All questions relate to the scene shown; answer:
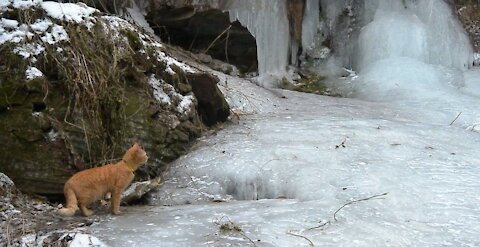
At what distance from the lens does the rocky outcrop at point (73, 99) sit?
3750 mm

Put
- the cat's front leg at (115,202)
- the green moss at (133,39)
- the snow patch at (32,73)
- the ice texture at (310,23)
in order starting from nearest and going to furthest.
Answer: the cat's front leg at (115,202)
the snow patch at (32,73)
the green moss at (133,39)
the ice texture at (310,23)

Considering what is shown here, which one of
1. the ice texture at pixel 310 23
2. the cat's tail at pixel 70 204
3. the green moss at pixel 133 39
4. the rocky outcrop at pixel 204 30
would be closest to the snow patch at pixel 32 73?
the green moss at pixel 133 39

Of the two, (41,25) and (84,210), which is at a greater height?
(41,25)

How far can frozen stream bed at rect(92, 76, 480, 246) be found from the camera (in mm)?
3061

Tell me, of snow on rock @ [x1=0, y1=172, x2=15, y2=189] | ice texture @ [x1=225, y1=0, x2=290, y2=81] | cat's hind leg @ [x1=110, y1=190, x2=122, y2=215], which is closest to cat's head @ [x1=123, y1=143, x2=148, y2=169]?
cat's hind leg @ [x1=110, y1=190, x2=122, y2=215]

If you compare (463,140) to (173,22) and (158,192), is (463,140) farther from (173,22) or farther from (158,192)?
(173,22)

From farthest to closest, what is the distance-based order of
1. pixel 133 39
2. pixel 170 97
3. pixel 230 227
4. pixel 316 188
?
pixel 170 97
pixel 133 39
pixel 316 188
pixel 230 227

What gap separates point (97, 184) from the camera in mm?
3256

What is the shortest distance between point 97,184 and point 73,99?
0.95 metres

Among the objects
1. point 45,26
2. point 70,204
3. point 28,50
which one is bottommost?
point 70,204

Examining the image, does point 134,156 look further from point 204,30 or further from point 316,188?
point 204,30

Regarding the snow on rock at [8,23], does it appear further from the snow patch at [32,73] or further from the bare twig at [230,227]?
the bare twig at [230,227]

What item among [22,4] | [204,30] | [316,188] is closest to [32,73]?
[22,4]

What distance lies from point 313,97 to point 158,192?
13.2 feet
